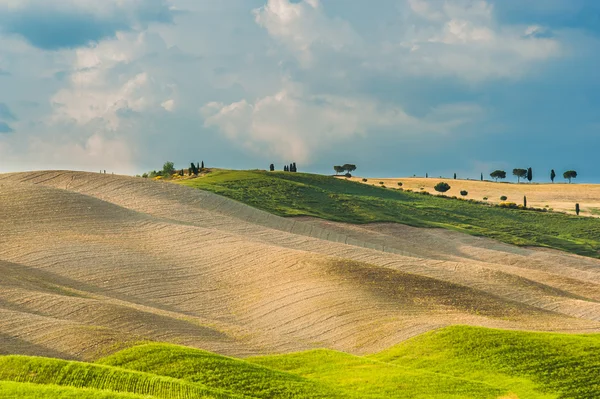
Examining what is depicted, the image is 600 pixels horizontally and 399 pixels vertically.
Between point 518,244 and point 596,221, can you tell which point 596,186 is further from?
point 518,244

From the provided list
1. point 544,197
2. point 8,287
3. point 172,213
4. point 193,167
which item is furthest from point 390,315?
point 544,197

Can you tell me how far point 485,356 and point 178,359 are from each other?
11.7 m

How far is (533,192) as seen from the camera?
5037 inches

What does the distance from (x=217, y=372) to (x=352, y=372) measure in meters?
5.26

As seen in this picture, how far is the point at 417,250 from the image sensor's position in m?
64.9

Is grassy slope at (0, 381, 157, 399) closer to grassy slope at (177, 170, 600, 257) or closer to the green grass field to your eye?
the green grass field

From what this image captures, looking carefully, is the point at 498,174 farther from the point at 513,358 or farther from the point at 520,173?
the point at 513,358

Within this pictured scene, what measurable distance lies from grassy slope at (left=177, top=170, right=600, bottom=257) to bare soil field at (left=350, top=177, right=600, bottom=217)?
51.2ft

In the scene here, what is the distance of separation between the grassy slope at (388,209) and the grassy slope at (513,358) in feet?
135

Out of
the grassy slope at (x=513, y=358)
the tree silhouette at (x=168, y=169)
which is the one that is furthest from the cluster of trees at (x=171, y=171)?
the grassy slope at (x=513, y=358)

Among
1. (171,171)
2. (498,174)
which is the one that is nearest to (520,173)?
(498,174)

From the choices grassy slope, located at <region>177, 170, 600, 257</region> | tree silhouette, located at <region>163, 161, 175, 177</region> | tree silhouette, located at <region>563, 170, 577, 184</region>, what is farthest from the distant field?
tree silhouette, located at <region>563, 170, 577, 184</region>

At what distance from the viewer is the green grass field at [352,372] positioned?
20.9 metres

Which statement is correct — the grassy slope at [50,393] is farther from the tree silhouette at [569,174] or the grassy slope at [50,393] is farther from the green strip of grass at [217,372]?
the tree silhouette at [569,174]
